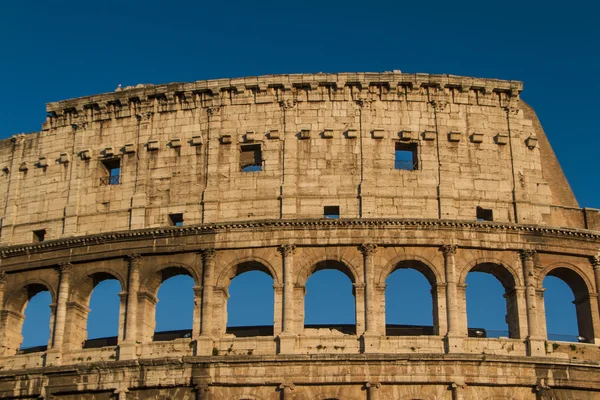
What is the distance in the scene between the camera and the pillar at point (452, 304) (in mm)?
31016

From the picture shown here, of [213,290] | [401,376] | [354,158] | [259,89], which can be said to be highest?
[259,89]

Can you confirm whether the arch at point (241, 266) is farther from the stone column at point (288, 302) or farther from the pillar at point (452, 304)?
the pillar at point (452, 304)

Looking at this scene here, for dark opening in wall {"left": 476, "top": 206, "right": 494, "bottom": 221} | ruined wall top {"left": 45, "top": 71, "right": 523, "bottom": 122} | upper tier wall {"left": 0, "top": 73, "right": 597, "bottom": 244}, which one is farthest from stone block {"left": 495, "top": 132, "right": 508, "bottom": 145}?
dark opening in wall {"left": 476, "top": 206, "right": 494, "bottom": 221}

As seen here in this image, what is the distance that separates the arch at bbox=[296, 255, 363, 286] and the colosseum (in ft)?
0.32

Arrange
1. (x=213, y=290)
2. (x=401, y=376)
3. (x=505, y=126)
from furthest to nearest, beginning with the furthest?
(x=505, y=126), (x=213, y=290), (x=401, y=376)

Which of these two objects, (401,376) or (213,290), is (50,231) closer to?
(213,290)

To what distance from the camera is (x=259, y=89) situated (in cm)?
3481

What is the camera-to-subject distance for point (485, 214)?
33.4 m

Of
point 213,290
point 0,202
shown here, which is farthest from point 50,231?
point 213,290

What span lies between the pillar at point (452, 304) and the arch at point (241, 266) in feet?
17.8

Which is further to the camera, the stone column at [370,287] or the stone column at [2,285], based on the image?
the stone column at [2,285]

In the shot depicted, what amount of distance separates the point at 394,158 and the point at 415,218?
2.50 metres

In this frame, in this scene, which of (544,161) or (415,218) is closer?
(415,218)

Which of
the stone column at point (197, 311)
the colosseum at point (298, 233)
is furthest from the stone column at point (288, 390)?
the stone column at point (197, 311)
